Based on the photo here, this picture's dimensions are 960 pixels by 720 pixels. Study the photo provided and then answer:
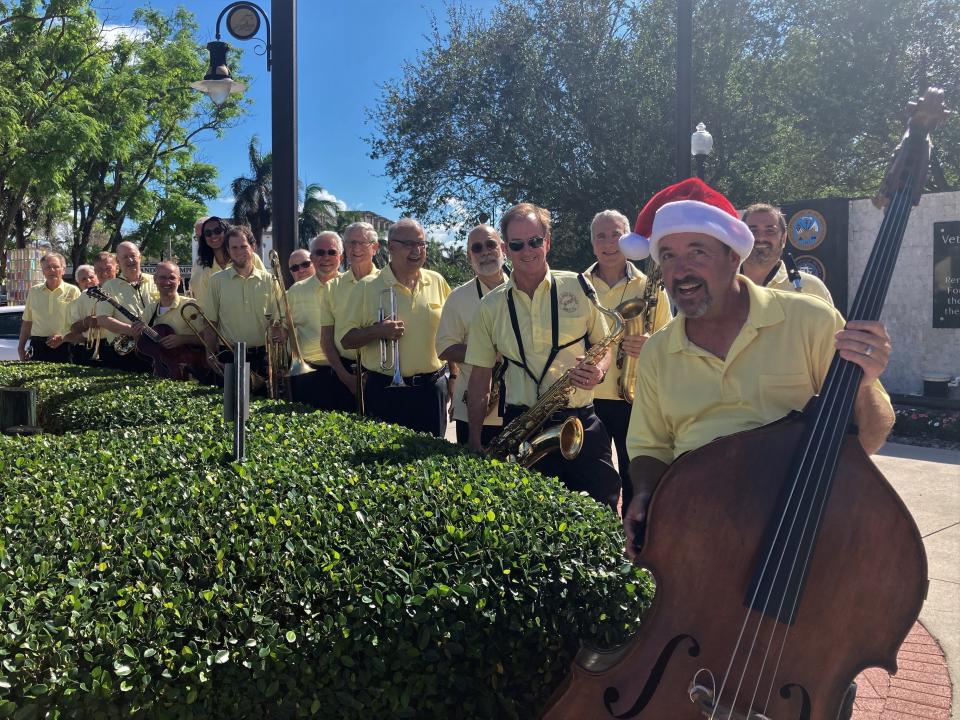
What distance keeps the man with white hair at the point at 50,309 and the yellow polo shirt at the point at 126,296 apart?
4.13ft

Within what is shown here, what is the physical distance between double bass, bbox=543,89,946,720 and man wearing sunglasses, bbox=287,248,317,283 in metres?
5.78

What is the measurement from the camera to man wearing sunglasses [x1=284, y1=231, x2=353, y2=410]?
679 centimetres

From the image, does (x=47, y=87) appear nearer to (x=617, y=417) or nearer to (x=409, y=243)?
(x=409, y=243)

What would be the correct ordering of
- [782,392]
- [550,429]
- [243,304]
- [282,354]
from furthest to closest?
1. [243,304]
2. [282,354]
3. [550,429]
4. [782,392]

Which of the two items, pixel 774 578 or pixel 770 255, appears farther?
pixel 770 255

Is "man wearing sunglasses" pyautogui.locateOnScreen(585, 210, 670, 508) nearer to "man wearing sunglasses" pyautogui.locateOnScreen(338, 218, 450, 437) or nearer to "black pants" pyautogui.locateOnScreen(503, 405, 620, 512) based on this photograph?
"black pants" pyautogui.locateOnScreen(503, 405, 620, 512)

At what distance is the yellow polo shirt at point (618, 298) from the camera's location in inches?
192

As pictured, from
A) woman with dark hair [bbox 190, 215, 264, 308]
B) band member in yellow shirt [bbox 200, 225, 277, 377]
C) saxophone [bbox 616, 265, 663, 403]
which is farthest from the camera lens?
woman with dark hair [bbox 190, 215, 264, 308]

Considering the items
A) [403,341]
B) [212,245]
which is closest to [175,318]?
[212,245]

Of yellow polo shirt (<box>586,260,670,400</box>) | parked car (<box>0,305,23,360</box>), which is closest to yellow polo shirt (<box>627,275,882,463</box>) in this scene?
yellow polo shirt (<box>586,260,670,400</box>)

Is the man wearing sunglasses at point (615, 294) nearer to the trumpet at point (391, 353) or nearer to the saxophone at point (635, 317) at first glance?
the saxophone at point (635, 317)

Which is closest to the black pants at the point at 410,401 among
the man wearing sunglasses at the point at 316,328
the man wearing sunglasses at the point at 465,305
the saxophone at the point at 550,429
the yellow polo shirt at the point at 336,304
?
the man wearing sunglasses at the point at 465,305

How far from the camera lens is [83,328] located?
368 inches

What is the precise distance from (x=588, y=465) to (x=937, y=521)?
322cm
